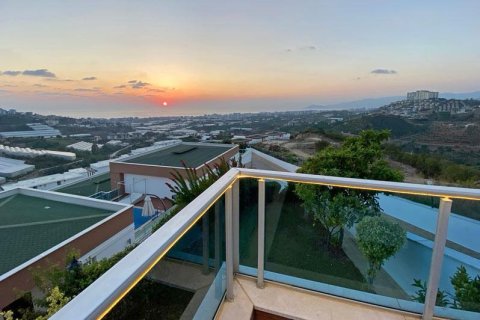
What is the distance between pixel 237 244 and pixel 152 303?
123cm

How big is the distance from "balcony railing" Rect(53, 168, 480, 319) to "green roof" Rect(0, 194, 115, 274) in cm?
784

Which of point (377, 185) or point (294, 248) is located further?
point (294, 248)

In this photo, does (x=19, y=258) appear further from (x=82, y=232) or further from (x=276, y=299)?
(x=276, y=299)

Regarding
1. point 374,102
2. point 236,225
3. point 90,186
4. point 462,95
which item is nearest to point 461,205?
point 236,225

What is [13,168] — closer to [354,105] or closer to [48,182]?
[48,182]

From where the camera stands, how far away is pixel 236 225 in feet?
7.05

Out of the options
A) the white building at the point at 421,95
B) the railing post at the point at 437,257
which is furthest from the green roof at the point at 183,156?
the white building at the point at 421,95

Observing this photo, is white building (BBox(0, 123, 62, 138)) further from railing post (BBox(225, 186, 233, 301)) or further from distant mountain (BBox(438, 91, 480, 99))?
distant mountain (BBox(438, 91, 480, 99))

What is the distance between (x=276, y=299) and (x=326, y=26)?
12.0 m

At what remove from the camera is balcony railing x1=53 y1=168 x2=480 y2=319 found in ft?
2.81

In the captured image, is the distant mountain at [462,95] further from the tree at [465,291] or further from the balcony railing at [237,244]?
the balcony railing at [237,244]

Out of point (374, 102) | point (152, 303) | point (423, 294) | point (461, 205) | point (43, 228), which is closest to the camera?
point (152, 303)

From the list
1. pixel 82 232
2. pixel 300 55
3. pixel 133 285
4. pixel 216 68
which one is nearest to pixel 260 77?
pixel 216 68

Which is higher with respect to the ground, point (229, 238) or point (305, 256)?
point (229, 238)
